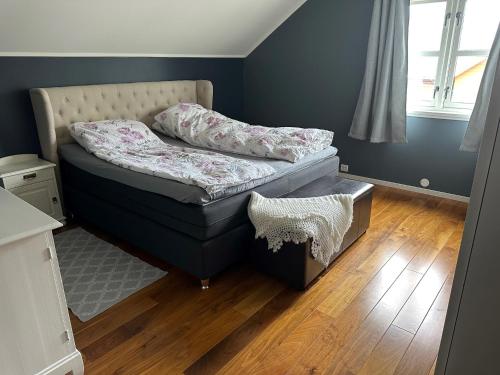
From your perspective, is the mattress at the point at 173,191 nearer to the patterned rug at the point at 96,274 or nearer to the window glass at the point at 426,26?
the patterned rug at the point at 96,274

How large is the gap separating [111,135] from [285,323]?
2059mm

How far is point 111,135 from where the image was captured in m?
2.95

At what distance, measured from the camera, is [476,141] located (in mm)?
3070

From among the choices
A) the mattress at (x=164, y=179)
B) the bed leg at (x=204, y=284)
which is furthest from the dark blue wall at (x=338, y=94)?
the bed leg at (x=204, y=284)

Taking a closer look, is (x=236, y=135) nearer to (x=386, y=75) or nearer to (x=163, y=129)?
(x=163, y=129)

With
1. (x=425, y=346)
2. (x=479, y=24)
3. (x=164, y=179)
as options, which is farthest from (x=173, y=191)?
(x=479, y=24)

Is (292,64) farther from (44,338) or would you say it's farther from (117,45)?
(44,338)

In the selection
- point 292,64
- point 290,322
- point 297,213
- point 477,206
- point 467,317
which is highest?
point 292,64

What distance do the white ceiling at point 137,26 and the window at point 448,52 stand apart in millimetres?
1363

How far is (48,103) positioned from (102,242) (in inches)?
45.7

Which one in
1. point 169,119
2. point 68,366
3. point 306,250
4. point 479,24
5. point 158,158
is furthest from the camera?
point 169,119

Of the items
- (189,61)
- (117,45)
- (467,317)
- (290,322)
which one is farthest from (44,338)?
(189,61)

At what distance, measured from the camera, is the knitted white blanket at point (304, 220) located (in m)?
2.00

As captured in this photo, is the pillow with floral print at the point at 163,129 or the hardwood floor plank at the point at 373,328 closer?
the hardwood floor plank at the point at 373,328
